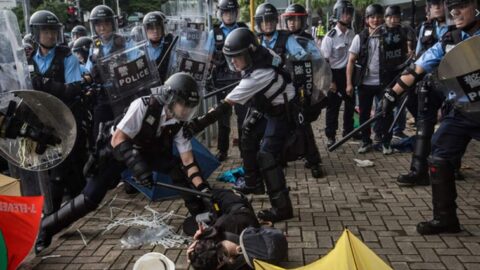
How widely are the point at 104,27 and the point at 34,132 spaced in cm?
225

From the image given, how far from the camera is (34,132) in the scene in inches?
144

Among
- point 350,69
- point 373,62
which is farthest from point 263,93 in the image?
point 373,62

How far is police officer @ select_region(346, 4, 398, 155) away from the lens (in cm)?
630

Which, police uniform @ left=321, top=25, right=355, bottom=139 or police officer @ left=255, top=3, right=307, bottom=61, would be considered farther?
police uniform @ left=321, top=25, right=355, bottom=139

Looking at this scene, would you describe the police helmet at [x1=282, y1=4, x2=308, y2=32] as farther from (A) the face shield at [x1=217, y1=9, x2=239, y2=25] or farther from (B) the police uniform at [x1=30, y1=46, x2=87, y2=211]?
(B) the police uniform at [x1=30, y1=46, x2=87, y2=211]

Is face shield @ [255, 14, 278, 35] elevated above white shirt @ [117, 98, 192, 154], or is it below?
above

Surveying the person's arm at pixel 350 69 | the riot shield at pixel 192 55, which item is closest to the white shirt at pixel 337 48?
the person's arm at pixel 350 69

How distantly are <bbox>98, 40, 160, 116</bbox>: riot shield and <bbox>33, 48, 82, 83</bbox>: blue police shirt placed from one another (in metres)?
0.44

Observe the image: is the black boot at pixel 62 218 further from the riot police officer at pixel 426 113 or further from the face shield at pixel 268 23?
the riot police officer at pixel 426 113

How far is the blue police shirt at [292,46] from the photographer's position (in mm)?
5428

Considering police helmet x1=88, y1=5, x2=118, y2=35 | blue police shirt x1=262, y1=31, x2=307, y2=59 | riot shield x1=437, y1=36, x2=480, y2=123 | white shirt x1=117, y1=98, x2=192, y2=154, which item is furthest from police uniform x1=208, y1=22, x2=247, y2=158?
riot shield x1=437, y1=36, x2=480, y2=123

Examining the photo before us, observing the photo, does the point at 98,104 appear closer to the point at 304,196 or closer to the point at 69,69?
the point at 69,69

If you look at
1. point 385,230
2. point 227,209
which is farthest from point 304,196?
point 227,209

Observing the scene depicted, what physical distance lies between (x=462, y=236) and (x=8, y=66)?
151 inches
